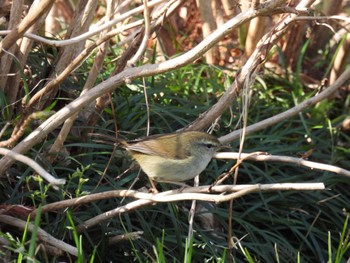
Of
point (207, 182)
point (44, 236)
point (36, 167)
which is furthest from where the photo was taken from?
point (207, 182)

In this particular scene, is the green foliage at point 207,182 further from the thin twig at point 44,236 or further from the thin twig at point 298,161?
the thin twig at point 298,161

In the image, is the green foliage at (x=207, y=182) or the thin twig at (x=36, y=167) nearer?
the thin twig at (x=36, y=167)

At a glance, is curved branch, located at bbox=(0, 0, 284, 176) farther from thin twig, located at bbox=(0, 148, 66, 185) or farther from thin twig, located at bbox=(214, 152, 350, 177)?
thin twig, located at bbox=(214, 152, 350, 177)

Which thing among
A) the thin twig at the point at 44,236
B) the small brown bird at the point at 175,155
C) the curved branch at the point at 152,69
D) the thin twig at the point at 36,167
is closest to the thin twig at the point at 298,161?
the small brown bird at the point at 175,155

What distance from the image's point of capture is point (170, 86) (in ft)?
18.4

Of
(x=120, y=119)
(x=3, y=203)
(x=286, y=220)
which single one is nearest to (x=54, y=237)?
(x=3, y=203)

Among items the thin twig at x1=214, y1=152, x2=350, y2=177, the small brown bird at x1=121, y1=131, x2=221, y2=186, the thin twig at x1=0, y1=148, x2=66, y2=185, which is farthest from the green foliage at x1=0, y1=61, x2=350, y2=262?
the thin twig at x1=0, y1=148, x2=66, y2=185

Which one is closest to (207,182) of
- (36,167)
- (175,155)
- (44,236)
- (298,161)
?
(175,155)

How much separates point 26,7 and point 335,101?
2874 millimetres

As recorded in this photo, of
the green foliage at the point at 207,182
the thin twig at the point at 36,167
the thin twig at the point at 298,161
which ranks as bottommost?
the green foliage at the point at 207,182

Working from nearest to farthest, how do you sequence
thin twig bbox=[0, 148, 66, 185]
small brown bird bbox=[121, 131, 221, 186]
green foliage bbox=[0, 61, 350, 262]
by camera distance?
thin twig bbox=[0, 148, 66, 185] < small brown bird bbox=[121, 131, 221, 186] < green foliage bbox=[0, 61, 350, 262]

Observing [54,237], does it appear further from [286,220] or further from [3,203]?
[286,220]

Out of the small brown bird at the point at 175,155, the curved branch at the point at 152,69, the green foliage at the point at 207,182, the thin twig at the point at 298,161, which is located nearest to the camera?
the curved branch at the point at 152,69

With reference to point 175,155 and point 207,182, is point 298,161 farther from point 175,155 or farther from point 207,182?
point 207,182
